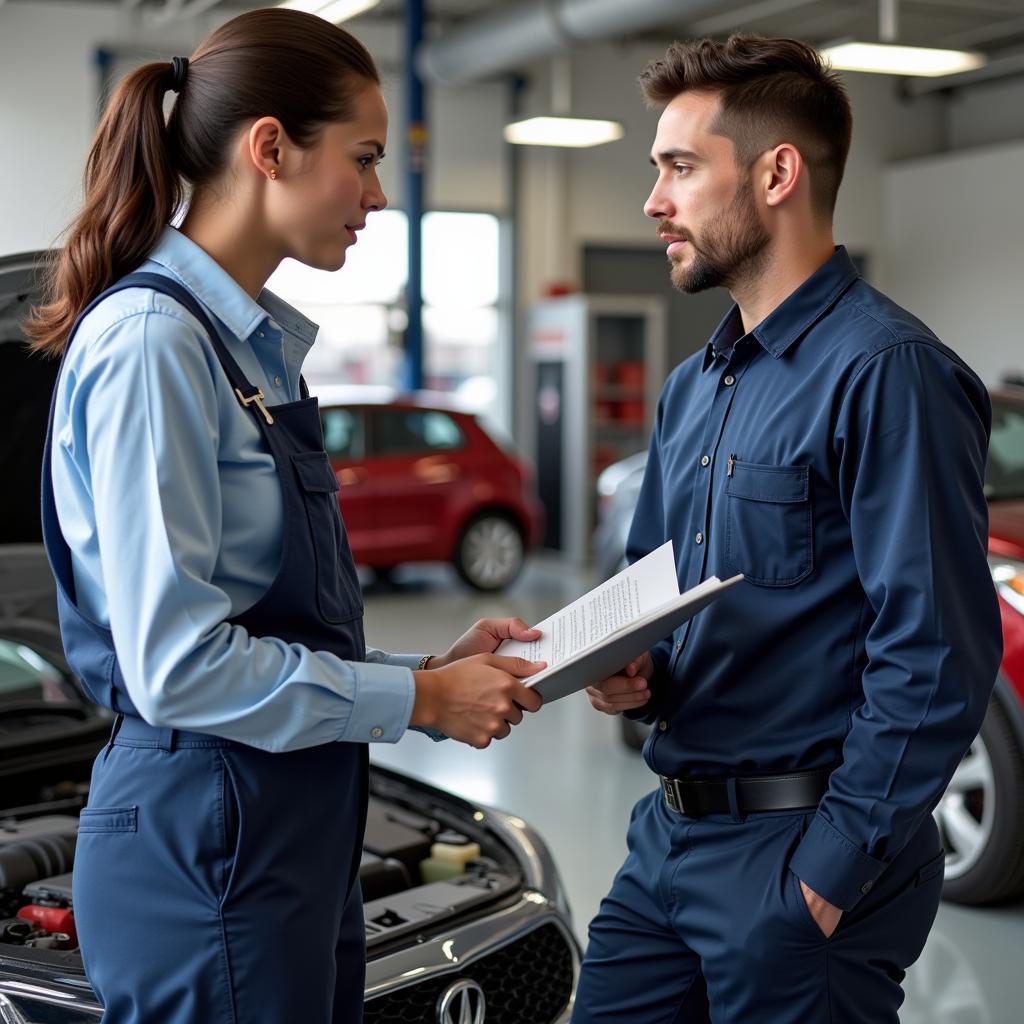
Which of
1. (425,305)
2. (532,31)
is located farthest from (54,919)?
(425,305)

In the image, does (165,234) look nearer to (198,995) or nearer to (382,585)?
(198,995)

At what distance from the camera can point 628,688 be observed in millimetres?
1856

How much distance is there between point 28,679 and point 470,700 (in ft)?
5.89

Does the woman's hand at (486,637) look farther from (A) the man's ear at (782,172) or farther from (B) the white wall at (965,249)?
(B) the white wall at (965,249)

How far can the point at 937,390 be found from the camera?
1597mm

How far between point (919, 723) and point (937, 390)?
390 millimetres

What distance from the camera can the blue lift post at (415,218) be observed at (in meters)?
10.7

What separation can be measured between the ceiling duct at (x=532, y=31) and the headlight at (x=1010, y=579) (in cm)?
524

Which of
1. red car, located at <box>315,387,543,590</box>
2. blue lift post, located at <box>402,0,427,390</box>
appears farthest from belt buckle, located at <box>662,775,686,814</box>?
blue lift post, located at <box>402,0,427,390</box>

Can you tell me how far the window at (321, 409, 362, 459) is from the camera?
27.9 feet

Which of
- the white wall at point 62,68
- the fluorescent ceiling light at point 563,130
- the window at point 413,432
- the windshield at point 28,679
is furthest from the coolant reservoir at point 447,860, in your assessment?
the white wall at point 62,68

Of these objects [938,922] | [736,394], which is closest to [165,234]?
[736,394]

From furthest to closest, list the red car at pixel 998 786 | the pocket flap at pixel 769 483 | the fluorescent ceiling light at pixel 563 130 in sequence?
1. the fluorescent ceiling light at pixel 563 130
2. the red car at pixel 998 786
3. the pocket flap at pixel 769 483

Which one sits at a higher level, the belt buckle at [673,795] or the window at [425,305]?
the window at [425,305]
